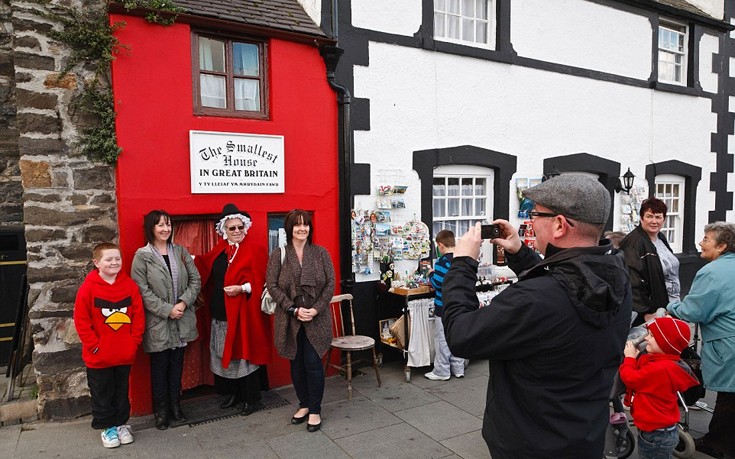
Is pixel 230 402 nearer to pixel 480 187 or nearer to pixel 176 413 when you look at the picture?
pixel 176 413

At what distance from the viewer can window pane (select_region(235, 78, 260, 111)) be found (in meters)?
5.54

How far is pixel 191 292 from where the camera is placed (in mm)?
4812

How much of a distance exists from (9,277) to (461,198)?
5719 mm

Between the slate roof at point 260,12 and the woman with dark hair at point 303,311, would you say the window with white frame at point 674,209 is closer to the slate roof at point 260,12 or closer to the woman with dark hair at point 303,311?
the slate roof at point 260,12

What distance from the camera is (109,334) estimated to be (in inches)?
168

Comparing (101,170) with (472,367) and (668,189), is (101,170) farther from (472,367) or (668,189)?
(668,189)

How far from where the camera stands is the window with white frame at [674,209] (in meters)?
9.95

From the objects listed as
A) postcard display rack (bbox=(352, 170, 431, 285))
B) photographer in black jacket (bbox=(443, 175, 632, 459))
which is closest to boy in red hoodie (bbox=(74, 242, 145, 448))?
postcard display rack (bbox=(352, 170, 431, 285))

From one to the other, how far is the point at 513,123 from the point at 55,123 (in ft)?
18.9

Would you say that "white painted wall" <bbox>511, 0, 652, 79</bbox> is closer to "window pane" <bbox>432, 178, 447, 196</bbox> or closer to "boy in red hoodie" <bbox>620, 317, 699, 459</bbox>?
"window pane" <bbox>432, 178, 447, 196</bbox>

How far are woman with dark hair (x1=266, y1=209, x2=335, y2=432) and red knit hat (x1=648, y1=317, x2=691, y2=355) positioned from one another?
2.69 meters

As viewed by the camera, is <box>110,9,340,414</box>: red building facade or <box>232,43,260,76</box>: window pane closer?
<box>110,9,340,414</box>: red building facade

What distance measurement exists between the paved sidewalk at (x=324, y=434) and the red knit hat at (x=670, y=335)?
50.6 inches

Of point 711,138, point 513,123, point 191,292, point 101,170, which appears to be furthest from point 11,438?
point 711,138
